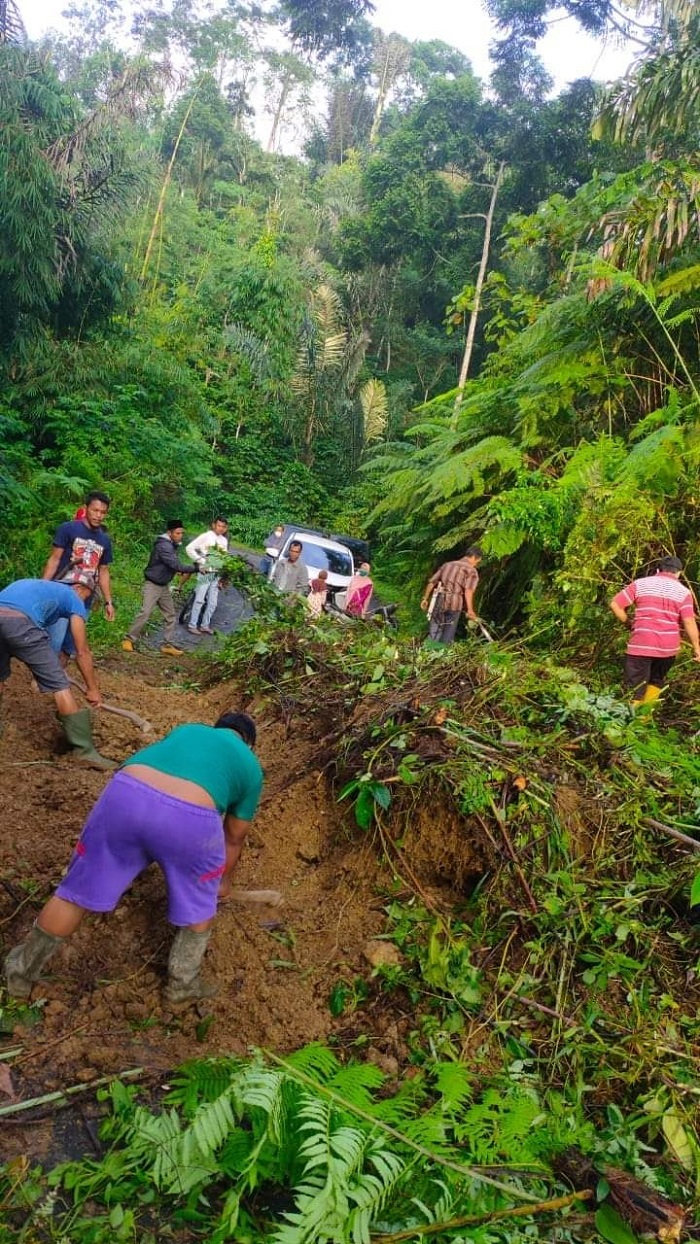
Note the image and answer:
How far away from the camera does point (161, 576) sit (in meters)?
8.78

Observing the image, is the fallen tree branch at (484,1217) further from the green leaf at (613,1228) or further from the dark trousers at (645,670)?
the dark trousers at (645,670)

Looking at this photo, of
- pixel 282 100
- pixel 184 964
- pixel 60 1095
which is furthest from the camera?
pixel 282 100

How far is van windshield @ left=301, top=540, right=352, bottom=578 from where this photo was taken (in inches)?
549

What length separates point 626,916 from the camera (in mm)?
3541

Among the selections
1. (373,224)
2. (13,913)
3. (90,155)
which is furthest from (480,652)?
(373,224)

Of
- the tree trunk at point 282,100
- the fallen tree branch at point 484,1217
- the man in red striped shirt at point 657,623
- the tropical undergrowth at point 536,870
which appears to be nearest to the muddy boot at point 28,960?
the tropical undergrowth at point 536,870

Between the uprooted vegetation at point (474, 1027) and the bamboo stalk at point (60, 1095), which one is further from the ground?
the uprooted vegetation at point (474, 1027)

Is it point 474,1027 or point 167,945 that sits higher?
point 474,1027

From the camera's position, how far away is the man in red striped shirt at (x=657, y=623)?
613 cm

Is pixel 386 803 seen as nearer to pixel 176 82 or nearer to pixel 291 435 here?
pixel 176 82

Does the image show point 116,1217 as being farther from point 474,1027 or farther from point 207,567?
point 207,567

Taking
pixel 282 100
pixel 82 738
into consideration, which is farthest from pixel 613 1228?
pixel 282 100

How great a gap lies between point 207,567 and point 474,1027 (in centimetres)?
661

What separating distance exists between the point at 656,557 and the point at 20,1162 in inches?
Answer: 270
